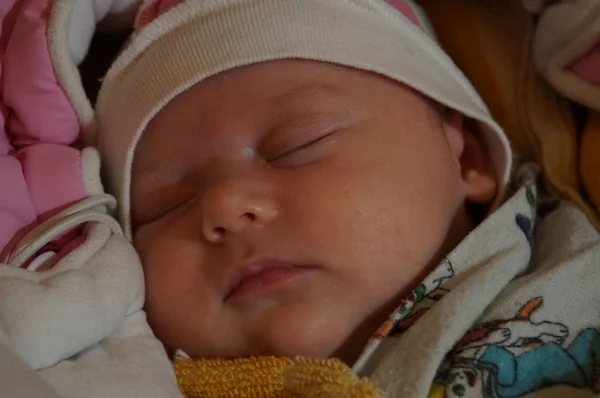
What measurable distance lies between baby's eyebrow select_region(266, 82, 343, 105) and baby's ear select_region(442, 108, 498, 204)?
0.71ft

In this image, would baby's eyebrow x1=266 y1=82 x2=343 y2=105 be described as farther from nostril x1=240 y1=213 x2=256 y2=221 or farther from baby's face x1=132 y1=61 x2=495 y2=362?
nostril x1=240 y1=213 x2=256 y2=221

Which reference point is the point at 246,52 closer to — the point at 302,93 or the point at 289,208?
the point at 302,93

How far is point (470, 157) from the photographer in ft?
4.01

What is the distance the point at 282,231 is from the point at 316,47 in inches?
10.5

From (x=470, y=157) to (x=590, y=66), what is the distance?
22 centimetres

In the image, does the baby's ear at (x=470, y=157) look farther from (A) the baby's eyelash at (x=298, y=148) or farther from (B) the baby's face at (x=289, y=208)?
(A) the baby's eyelash at (x=298, y=148)

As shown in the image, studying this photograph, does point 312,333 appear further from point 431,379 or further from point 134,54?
point 134,54

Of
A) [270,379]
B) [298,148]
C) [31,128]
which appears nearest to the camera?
[270,379]

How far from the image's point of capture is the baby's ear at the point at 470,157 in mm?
1157

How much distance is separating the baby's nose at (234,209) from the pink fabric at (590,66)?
21.4 inches

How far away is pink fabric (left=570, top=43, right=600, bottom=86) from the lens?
1.18 meters

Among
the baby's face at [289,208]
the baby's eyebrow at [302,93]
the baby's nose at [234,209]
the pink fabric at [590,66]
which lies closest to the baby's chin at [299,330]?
the baby's face at [289,208]

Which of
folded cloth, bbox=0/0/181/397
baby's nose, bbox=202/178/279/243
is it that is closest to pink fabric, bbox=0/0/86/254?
folded cloth, bbox=0/0/181/397

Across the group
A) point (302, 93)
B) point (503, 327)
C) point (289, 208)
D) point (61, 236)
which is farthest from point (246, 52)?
point (503, 327)
